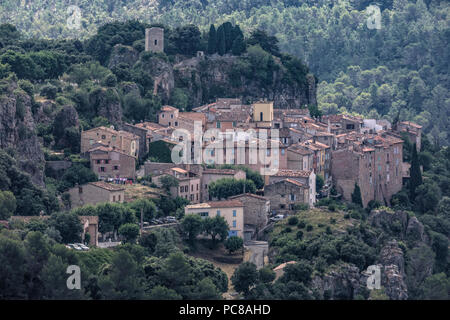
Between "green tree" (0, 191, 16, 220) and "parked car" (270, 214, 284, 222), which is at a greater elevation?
"green tree" (0, 191, 16, 220)

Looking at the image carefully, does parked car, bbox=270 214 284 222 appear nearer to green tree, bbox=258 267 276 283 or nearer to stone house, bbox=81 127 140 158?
stone house, bbox=81 127 140 158

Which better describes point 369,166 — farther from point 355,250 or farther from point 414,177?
point 355,250

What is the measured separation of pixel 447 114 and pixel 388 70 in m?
11.2

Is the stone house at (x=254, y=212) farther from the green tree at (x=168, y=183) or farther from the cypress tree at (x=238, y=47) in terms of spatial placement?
the cypress tree at (x=238, y=47)

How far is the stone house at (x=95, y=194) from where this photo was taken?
60.4 m

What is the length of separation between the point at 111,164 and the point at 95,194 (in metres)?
4.65

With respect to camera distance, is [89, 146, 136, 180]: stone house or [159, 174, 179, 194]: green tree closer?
[159, 174, 179, 194]: green tree

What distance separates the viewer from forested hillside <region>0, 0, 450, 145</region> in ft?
425

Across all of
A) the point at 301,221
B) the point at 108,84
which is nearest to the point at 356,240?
the point at 301,221

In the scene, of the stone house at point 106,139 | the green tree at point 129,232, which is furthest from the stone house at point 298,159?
the green tree at point 129,232

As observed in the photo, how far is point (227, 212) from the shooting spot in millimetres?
60781

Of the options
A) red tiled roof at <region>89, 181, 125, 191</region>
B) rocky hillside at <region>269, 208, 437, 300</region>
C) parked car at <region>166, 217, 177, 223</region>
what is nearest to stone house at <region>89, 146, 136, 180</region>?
red tiled roof at <region>89, 181, 125, 191</region>

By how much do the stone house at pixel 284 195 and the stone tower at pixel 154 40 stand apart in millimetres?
23540

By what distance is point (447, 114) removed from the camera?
130m
